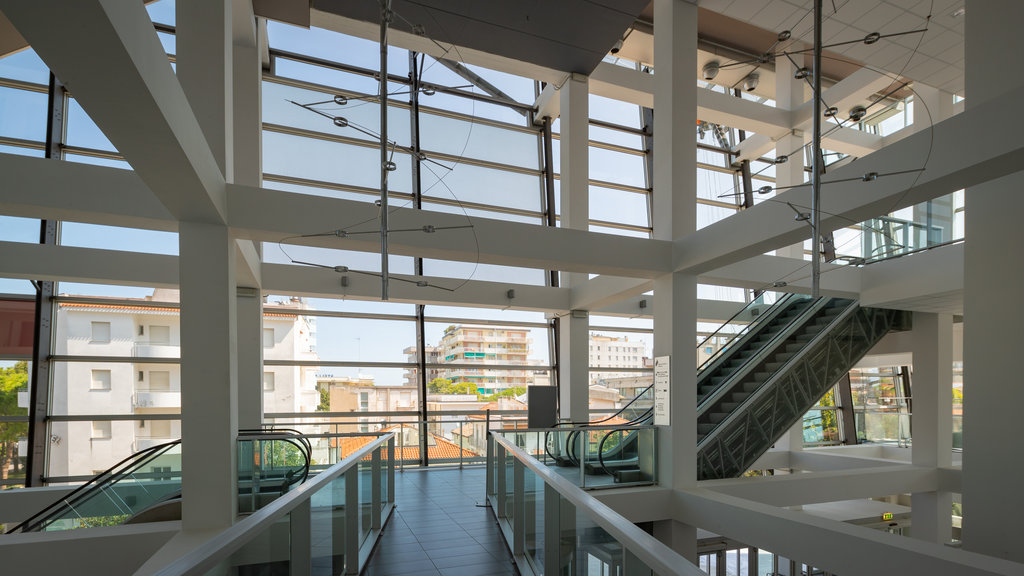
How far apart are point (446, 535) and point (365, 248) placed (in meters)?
3.32

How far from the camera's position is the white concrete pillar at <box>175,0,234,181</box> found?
18.9 ft

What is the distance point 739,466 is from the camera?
30.9 ft

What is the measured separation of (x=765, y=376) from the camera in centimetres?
1036

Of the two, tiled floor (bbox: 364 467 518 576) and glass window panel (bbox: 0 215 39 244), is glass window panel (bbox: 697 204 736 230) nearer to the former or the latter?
tiled floor (bbox: 364 467 518 576)

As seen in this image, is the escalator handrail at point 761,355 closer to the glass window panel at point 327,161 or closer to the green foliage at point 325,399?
the green foliage at point 325,399

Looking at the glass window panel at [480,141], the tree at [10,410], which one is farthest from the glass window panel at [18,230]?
the glass window panel at [480,141]

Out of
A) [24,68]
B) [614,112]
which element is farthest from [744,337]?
[24,68]

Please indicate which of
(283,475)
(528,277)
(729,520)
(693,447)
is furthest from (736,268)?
(283,475)

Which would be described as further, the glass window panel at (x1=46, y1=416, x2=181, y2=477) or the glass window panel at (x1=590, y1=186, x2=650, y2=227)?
the glass window panel at (x1=590, y1=186, x2=650, y2=227)

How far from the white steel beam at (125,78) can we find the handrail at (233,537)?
7.45 ft

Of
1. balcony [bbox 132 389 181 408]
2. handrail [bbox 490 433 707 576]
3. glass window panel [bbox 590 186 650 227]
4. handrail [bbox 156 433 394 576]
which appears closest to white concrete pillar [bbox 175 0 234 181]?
handrail [bbox 156 433 394 576]

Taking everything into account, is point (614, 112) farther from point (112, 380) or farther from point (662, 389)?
point (112, 380)

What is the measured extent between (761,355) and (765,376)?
21.6 inches

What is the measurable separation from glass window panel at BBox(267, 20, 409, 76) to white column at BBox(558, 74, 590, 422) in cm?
363
